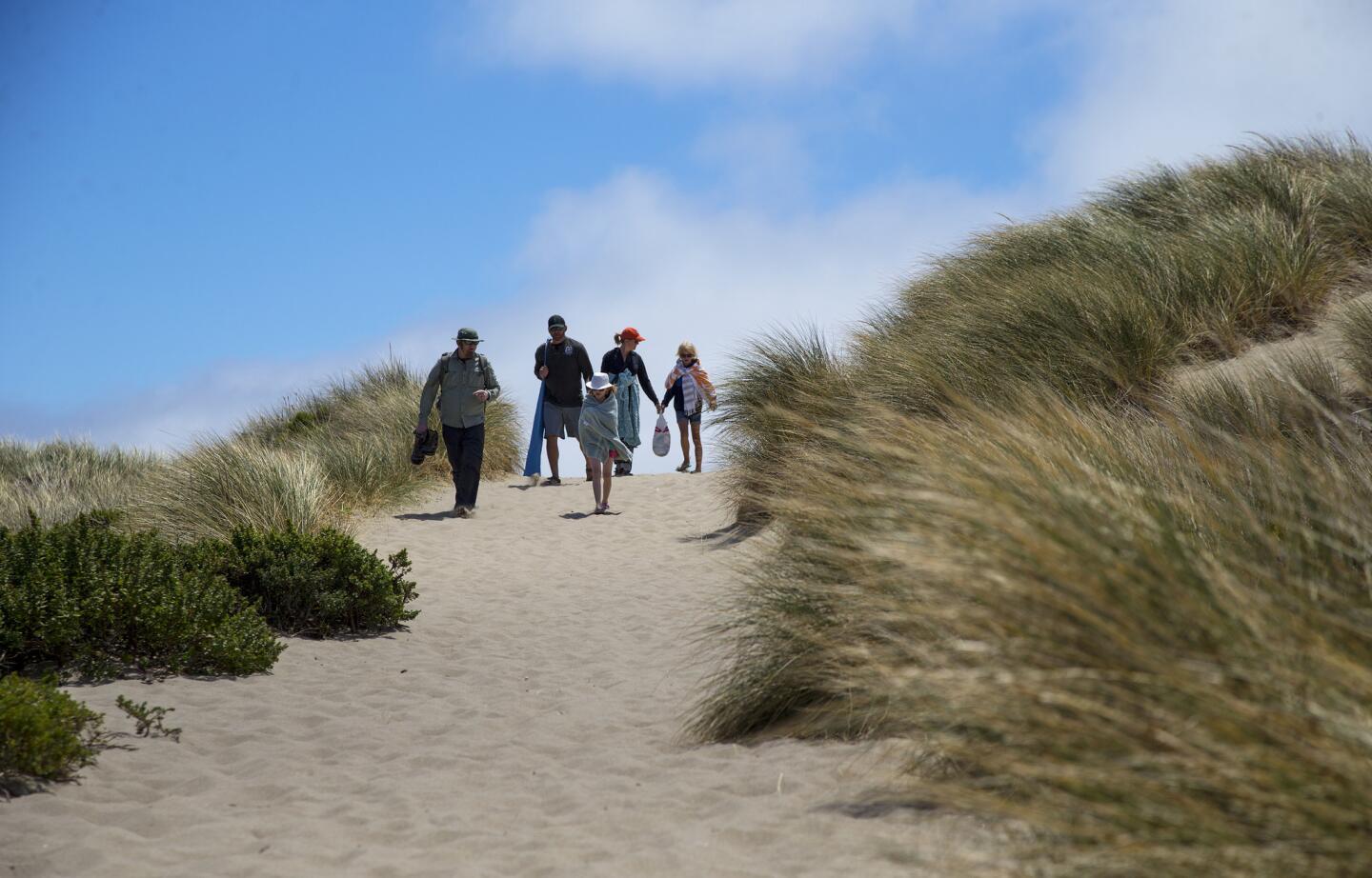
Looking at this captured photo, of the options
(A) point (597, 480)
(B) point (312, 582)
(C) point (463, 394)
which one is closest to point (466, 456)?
(C) point (463, 394)

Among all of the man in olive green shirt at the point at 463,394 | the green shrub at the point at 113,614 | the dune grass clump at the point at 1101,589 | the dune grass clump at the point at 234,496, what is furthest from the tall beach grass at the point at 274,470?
the dune grass clump at the point at 1101,589

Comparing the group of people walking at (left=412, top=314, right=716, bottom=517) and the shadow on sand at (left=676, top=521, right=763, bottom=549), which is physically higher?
the group of people walking at (left=412, top=314, right=716, bottom=517)

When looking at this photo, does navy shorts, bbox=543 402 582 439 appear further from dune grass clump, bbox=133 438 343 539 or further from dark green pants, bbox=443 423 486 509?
dune grass clump, bbox=133 438 343 539

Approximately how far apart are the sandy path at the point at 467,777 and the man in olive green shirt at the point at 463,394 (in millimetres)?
4102

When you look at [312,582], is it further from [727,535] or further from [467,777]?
[727,535]

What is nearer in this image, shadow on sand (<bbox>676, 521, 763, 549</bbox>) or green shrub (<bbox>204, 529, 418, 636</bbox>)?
green shrub (<bbox>204, 529, 418, 636</bbox>)

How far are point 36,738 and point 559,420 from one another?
10461 millimetres

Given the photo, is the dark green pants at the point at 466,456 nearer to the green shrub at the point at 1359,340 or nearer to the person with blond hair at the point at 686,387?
the person with blond hair at the point at 686,387

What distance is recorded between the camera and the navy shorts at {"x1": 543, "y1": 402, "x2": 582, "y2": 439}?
48.9ft

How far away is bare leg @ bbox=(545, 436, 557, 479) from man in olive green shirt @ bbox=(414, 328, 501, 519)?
7.42 ft

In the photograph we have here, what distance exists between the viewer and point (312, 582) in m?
8.43

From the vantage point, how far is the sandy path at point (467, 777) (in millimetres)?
3947

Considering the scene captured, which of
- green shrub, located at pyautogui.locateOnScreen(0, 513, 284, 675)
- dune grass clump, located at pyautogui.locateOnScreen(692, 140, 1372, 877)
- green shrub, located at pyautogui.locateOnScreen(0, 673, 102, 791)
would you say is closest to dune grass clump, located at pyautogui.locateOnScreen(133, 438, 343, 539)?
green shrub, located at pyautogui.locateOnScreen(0, 513, 284, 675)

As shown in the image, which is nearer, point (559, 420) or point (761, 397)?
point (761, 397)
